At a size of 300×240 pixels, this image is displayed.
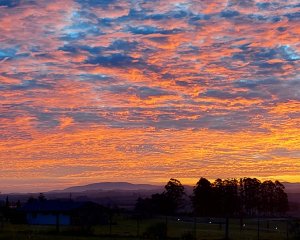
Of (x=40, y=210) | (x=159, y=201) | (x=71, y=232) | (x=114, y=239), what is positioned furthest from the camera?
(x=159, y=201)

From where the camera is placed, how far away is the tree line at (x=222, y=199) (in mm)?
113062

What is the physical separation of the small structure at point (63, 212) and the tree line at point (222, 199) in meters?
33.3

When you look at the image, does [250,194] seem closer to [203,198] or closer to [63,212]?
[203,198]

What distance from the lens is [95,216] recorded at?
67.6 m

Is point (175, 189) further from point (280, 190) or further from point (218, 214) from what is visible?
point (280, 190)

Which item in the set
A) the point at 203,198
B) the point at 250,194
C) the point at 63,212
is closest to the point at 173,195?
the point at 203,198

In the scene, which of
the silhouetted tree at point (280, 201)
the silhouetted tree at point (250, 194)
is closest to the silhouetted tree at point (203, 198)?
the silhouetted tree at point (250, 194)

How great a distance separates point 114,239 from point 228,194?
292 feet

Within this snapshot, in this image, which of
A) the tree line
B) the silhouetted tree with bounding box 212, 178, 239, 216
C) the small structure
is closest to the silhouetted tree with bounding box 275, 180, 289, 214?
the tree line

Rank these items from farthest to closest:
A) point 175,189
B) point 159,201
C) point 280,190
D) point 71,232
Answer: point 280,190 → point 175,189 → point 159,201 → point 71,232

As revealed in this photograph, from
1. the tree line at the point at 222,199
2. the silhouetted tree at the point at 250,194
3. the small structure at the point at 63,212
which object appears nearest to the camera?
the small structure at the point at 63,212

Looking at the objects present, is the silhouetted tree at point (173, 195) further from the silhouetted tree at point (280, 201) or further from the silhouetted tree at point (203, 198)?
the silhouetted tree at point (280, 201)

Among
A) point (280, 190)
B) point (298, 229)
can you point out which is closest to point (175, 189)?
point (280, 190)

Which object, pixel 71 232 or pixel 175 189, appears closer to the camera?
pixel 71 232
